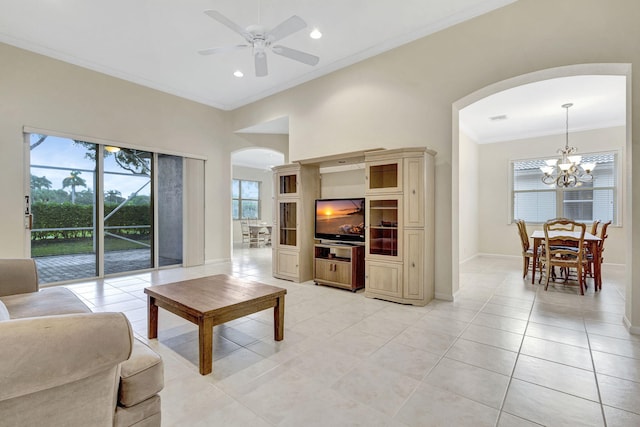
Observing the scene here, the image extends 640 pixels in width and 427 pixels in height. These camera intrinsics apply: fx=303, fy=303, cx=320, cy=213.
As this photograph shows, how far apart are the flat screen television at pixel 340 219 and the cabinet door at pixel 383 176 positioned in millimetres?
477

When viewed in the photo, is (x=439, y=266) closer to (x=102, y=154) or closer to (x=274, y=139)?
(x=274, y=139)

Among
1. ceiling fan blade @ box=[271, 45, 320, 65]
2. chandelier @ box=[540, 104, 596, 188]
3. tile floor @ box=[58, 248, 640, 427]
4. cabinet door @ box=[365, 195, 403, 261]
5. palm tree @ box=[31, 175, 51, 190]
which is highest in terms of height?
ceiling fan blade @ box=[271, 45, 320, 65]

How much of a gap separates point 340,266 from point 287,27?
10.6 ft

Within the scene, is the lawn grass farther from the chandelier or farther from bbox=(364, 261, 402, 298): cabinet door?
the chandelier

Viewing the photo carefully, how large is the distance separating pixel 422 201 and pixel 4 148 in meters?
5.93

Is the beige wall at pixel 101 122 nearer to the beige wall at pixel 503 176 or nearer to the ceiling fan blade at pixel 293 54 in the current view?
the ceiling fan blade at pixel 293 54

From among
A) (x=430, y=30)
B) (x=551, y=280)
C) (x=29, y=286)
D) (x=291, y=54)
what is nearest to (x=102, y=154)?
(x=29, y=286)

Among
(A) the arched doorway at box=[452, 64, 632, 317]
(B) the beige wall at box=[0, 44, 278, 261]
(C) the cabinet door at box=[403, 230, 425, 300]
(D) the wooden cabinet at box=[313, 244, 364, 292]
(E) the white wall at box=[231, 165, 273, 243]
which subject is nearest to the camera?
(A) the arched doorway at box=[452, 64, 632, 317]

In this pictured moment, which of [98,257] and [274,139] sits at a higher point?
[274,139]

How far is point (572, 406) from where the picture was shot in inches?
74.7

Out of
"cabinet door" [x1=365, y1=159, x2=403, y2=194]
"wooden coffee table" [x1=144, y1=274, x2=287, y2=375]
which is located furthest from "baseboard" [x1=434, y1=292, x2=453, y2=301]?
"wooden coffee table" [x1=144, y1=274, x2=287, y2=375]

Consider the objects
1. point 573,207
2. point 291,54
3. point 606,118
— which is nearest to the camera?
point 291,54

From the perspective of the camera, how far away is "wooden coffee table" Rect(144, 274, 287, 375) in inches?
89.5

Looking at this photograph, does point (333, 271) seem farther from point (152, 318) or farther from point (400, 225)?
point (152, 318)
